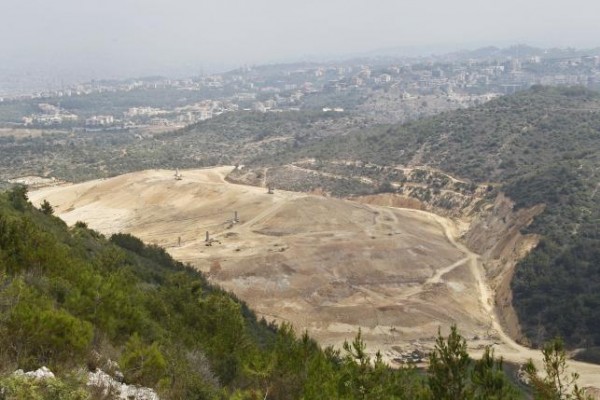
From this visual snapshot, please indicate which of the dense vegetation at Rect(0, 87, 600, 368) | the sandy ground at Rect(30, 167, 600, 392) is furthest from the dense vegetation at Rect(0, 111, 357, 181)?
the sandy ground at Rect(30, 167, 600, 392)

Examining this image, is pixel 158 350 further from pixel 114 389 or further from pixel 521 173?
pixel 521 173

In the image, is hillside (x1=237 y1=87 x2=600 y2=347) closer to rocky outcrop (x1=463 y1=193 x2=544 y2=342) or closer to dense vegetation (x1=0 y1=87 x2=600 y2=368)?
dense vegetation (x1=0 y1=87 x2=600 y2=368)

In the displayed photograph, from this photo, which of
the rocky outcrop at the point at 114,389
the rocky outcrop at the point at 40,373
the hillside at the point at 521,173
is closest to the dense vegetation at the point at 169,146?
the hillside at the point at 521,173

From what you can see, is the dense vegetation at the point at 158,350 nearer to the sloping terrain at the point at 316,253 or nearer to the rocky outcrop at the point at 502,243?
the sloping terrain at the point at 316,253

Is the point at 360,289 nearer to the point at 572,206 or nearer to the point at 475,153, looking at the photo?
the point at 572,206

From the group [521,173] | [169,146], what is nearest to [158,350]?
[521,173]

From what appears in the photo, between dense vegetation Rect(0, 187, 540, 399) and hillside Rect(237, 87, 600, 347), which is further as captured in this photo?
hillside Rect(237, 87, 600, 347)
